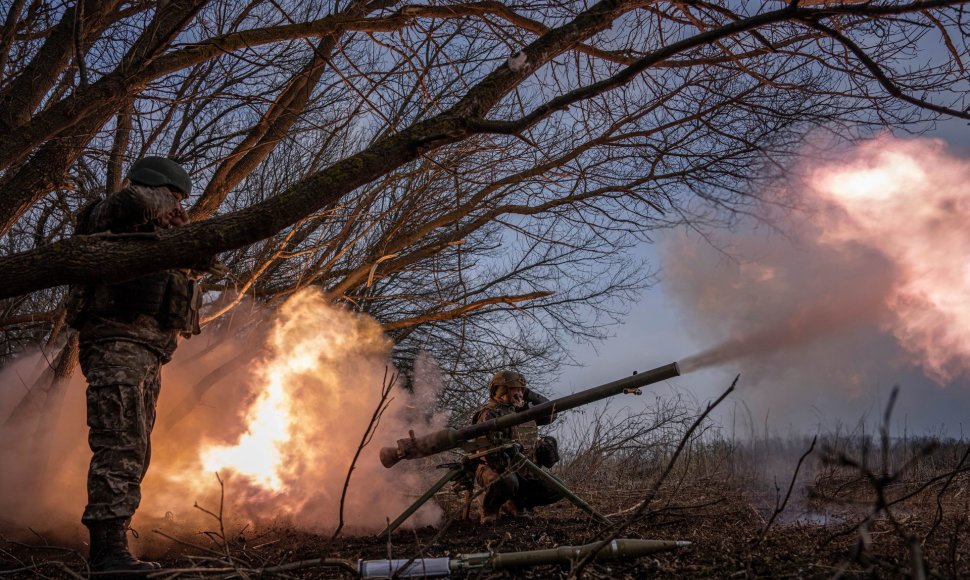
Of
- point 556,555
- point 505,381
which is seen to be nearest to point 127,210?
point 556,555

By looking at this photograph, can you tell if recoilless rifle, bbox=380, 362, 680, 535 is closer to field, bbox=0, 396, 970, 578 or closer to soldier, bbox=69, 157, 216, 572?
field, bbox=0, 396, 970, 578

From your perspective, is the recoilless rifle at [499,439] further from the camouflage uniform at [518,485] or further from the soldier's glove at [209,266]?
the soldier's glove at [209,266]

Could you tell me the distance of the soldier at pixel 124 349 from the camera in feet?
14.4

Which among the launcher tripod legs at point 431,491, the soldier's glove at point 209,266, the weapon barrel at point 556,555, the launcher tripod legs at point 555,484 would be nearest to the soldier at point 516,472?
the launcher tripod legs at point 431,491

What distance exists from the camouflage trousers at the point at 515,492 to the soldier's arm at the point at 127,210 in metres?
3.86

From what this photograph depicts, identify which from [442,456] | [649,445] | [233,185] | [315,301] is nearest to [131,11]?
[233,185]

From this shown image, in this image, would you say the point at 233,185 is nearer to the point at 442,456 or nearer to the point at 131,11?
the point at 131,11

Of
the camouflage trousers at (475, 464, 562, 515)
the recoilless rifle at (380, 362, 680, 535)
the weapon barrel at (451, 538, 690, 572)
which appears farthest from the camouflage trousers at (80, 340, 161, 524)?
the camouflage trousers at (475, 464, 562, 515)

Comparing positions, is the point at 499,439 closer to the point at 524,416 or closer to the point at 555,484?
the point at 524,416

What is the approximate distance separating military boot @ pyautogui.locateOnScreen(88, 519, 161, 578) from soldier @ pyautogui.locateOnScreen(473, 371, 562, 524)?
10.6 ft

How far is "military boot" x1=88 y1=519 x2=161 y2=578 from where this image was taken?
167 inches

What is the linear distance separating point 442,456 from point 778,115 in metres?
9.64

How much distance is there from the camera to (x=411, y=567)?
3752mm

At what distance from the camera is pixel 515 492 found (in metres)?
7.18
